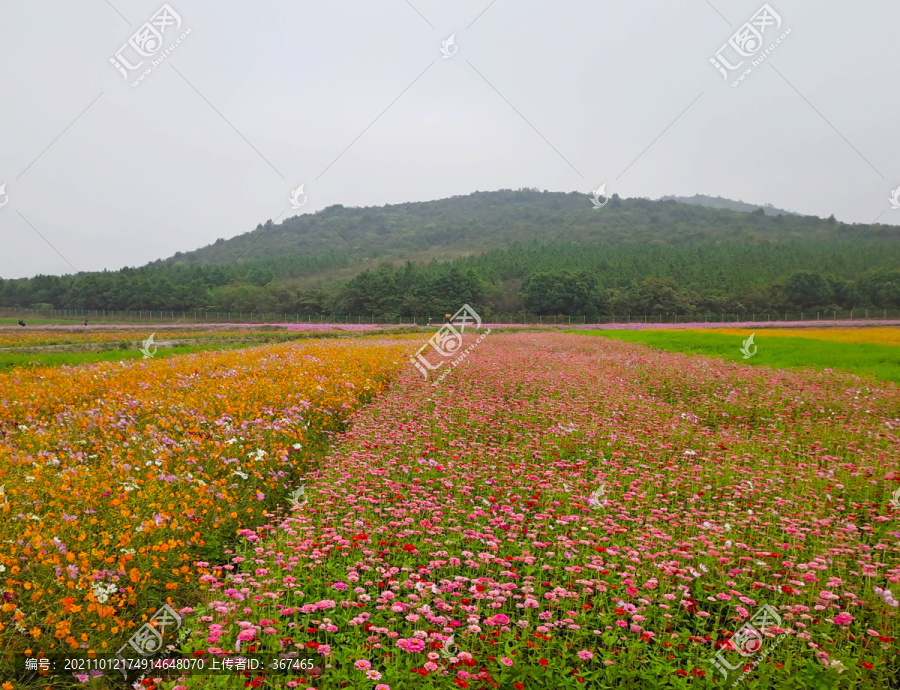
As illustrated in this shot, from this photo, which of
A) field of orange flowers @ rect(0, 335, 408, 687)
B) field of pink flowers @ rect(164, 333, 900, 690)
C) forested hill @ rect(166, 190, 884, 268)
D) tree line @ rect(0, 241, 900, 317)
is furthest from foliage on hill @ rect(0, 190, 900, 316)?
field of pink flowers @ rect(164, 333, 900, 690)

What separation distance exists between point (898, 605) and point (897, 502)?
2.72m

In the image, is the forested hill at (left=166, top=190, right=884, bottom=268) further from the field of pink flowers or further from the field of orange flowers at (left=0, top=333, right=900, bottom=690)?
the field of pink flowers

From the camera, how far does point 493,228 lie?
505 feet

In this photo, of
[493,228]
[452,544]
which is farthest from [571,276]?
[493,228]

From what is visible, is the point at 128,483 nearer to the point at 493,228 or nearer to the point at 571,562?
the point at 571,562

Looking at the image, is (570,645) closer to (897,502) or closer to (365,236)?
(897,502)

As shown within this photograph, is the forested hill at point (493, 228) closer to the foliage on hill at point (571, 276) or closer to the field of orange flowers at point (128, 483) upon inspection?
the foliage on hill at point (571, 276)

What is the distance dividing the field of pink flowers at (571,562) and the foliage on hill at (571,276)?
214 ft

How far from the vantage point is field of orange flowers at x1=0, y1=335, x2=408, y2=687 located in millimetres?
3434

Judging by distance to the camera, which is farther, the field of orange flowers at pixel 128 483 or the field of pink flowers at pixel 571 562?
the field of orange flowers at pixel 128 483

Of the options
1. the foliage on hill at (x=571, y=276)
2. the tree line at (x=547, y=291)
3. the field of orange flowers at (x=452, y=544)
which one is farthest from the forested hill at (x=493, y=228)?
the field of orange flowers at (x=452, y=544)

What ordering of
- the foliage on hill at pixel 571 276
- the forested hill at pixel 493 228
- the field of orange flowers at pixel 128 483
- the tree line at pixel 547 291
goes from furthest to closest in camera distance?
the forested hill at pixel 493 228 < the foliage on hill at pixel 571 276 < the tree line at pixel 547 291 < the field of orange flowers at pixel 128 483

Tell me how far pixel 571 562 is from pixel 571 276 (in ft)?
239

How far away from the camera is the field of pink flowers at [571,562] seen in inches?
119
